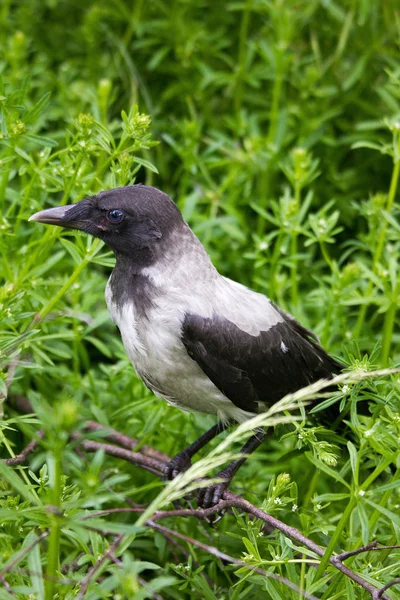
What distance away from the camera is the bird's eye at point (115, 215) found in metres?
2.71

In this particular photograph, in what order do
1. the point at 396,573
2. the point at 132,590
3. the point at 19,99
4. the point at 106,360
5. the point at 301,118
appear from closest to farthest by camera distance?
the point at 132,590 < the point at 396,573 < the point at 19,99 < the point at 106,360 < the point at 301,118

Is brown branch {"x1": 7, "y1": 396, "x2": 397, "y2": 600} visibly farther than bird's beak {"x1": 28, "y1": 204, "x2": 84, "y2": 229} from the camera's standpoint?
No

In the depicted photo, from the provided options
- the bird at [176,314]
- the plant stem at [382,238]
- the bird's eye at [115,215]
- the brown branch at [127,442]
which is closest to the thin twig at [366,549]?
the bird at [176,314]

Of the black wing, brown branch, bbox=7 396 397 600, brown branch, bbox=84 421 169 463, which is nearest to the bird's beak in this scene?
the black wing

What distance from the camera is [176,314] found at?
8.73 ft

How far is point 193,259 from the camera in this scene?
2803mm

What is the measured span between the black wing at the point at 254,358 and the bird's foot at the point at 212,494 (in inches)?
10.9

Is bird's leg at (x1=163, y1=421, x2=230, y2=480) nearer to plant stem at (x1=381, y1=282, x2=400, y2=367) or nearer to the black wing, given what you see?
the black wing

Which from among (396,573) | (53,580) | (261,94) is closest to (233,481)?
(396,573)

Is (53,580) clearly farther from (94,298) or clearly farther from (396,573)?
(94,298)

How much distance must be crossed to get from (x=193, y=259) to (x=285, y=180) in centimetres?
198

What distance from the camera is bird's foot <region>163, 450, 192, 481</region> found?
3.01 meters

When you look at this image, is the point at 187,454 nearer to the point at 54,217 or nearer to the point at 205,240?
the point at 54,217

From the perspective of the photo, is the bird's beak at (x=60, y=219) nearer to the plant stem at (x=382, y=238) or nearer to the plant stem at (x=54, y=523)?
the plant stem at (x=54, y=523)
